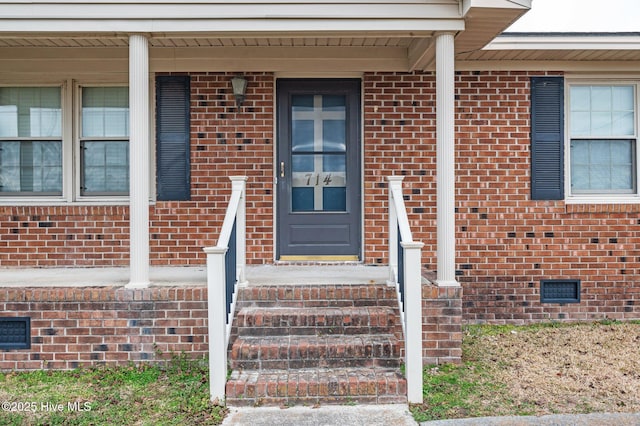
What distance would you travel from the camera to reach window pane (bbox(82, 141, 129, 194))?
19.5 ft

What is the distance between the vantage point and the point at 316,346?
3.96 m

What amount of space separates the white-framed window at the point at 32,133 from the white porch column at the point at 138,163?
6.43ft

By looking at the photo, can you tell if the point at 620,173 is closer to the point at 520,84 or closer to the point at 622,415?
the point at 520,84

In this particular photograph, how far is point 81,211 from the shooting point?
580cm

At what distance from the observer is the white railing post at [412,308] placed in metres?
3.82

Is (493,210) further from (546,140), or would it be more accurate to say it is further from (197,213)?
(197,213)

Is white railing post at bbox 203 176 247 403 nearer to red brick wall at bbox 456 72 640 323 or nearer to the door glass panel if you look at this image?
the door glass panel

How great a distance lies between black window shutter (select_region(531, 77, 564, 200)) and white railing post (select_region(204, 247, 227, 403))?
3773 mm

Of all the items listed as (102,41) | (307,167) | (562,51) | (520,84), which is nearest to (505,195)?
(520,84)

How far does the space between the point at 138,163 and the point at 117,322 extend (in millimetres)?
1333

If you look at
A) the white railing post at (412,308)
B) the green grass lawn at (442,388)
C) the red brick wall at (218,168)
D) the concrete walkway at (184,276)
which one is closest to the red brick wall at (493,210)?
the concrete walkway at (184,276)

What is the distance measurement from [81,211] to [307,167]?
252cm

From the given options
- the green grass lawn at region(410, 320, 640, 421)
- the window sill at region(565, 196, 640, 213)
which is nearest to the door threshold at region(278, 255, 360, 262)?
the green grass lawn at region(410, 320, 640, 421)

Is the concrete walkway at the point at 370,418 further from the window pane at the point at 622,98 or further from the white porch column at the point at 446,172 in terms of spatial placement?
the window pane at the point at 622,98
